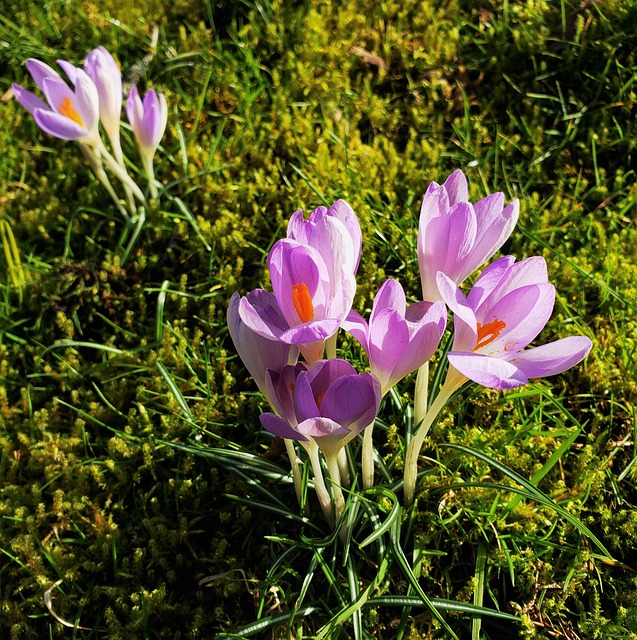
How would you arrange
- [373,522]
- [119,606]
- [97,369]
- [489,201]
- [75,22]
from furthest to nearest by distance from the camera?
1. [75,22]
2. [97,369]
3. [119,606]
4. [373,522]
5. [489,201]

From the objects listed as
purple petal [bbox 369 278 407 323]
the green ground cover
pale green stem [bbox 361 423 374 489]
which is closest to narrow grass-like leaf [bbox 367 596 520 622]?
the green ground cover

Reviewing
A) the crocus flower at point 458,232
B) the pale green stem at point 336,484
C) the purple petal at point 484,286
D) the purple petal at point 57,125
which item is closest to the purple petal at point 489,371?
the purple petal at point 484,286

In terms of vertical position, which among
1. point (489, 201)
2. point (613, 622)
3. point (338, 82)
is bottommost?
point (613, 622)

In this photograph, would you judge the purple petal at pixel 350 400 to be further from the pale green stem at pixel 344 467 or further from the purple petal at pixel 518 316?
the pale green stem at pixel 344 467

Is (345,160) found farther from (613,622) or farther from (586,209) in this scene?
(613,622)

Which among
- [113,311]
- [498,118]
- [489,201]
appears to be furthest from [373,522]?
[498,118]

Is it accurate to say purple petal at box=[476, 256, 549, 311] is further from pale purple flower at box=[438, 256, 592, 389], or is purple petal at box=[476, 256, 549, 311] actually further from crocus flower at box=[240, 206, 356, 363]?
crocus flower at box=[240, 206, 356, 363]

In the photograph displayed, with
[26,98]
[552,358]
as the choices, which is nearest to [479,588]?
[552,358]
